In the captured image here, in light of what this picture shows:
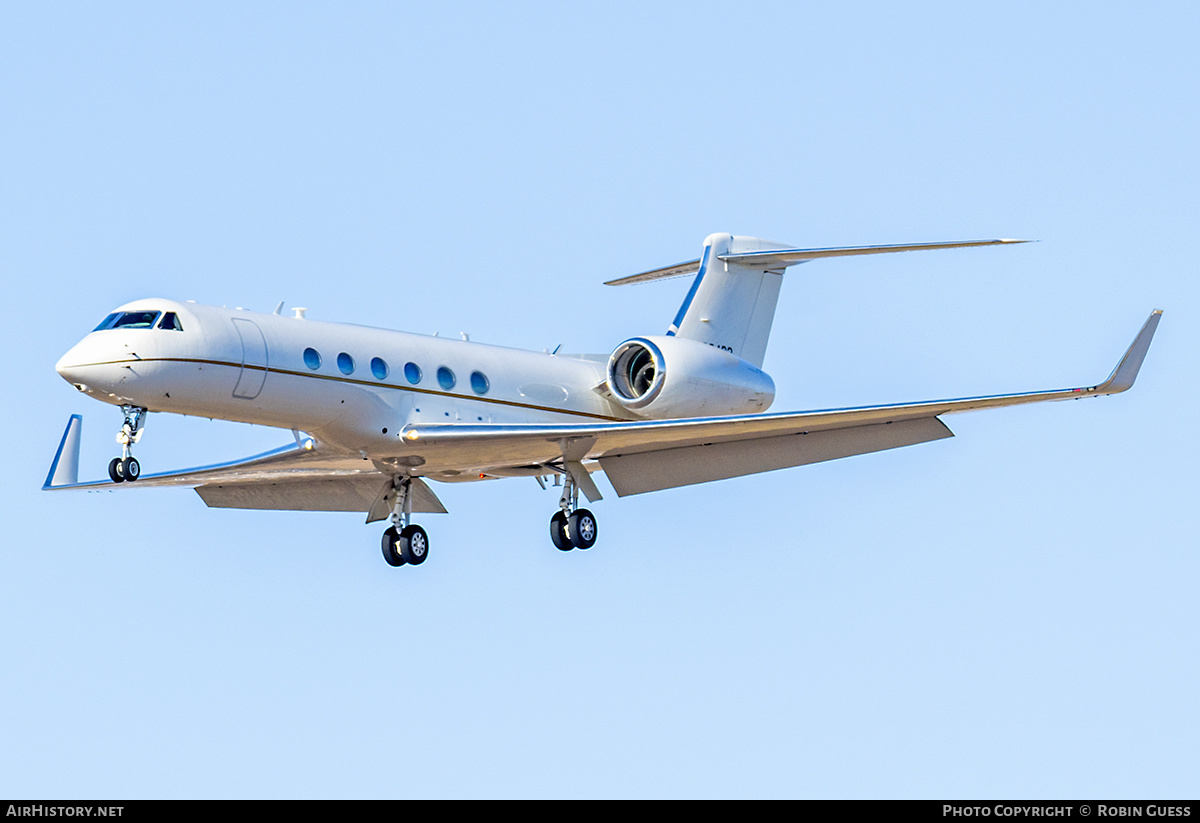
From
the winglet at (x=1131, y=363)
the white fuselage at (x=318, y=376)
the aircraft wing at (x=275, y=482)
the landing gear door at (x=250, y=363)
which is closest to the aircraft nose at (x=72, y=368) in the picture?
the white fuselage at (x=318, y=376)

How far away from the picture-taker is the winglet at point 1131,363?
19.1m

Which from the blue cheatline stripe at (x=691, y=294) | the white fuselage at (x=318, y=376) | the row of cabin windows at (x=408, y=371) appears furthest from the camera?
the blue cheatline stripe at (x=691, y=294)

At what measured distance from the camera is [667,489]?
2392cm

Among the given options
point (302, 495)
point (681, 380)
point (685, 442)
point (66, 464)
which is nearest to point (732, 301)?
point (681, 380)

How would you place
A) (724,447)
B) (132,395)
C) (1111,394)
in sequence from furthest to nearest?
(724,447)
(132,395)
(1111,394)

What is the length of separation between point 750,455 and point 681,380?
1557 mm

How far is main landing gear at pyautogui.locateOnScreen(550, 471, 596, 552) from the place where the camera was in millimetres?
23500

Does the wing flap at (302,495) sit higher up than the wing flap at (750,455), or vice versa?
the wing flap at (302,495)

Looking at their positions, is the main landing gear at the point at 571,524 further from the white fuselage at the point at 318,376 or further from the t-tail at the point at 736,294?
the t-tail at the point at 736,294

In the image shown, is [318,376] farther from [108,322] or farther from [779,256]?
[779,256]

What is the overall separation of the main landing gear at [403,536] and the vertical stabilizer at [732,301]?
4.66 metres
